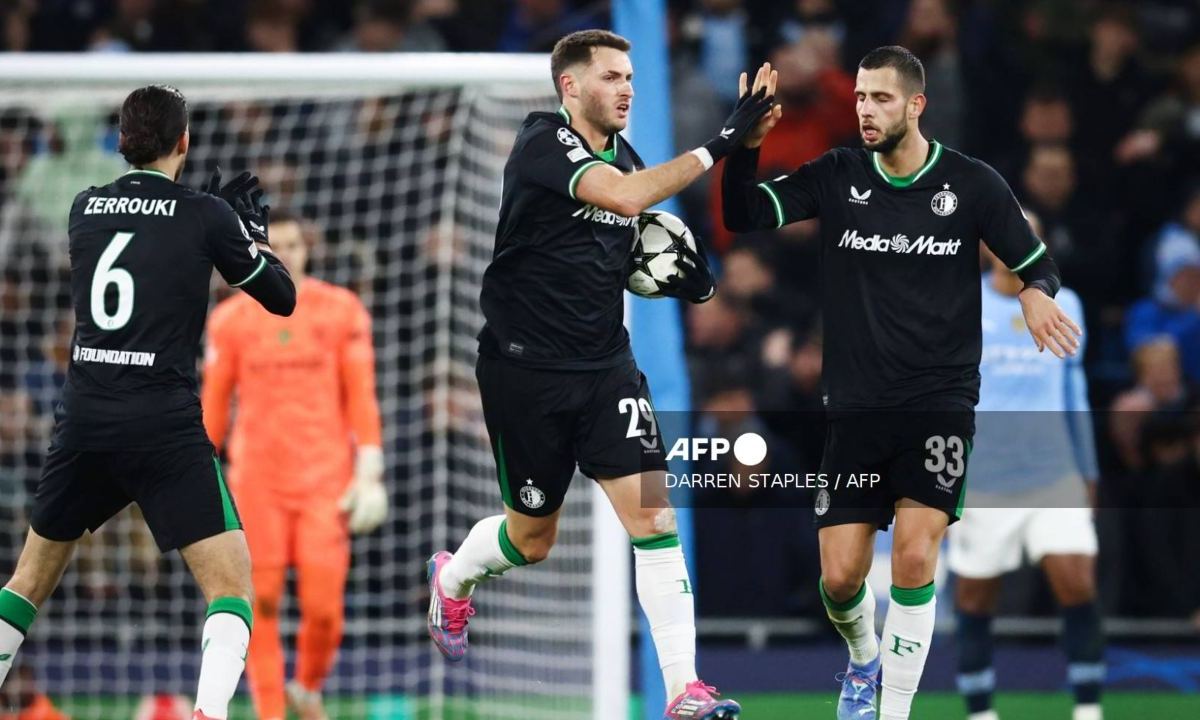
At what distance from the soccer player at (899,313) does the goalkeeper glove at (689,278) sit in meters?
0.18

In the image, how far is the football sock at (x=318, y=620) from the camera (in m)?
8.79

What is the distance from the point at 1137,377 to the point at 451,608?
5925 mm

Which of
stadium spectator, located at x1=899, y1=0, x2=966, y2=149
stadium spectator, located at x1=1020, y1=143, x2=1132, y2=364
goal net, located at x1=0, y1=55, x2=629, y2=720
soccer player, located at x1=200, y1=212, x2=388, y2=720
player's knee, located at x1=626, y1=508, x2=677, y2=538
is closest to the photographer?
player's knee, located at x1=626, y1=508, x2=677, y2=538

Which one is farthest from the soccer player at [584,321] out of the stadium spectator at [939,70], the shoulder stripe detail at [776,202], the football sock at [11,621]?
the stadium spectator at [939,70]

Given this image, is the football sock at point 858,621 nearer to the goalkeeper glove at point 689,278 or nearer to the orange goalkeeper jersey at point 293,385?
the goalkeeper glove at point 689,278

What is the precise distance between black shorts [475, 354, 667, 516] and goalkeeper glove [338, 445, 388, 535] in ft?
7.49

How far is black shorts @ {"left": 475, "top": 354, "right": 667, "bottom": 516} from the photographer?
20.6ft

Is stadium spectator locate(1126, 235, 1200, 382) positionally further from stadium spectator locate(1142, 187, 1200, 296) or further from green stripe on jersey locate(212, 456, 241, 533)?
green stripe on jersey locate(212, 456, 241, 533)

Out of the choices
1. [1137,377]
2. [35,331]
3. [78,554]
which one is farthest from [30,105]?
[1137,377]

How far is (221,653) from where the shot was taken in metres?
6.13

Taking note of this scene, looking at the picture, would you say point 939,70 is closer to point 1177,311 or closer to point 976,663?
point 1177,311

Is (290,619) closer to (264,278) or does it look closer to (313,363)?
(313,363)

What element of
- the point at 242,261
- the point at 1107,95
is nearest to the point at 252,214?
the point at 242,261

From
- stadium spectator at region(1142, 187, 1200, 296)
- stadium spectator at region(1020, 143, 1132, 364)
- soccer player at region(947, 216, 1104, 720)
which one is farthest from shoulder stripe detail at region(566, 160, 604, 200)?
stadium spectator at region(1142, 187, 1200, 296)
